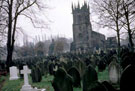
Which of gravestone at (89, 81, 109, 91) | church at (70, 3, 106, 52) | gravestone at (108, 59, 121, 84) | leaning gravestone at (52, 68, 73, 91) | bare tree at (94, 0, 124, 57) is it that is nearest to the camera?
gravestone at (89, 81, 109, 91)

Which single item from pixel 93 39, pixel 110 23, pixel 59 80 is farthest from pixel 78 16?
pixel 59 80

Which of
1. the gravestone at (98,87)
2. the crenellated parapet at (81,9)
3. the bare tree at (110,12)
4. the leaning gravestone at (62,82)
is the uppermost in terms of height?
the crenellated parapet at (81,9)

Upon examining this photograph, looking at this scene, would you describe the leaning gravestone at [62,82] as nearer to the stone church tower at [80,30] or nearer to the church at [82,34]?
the church at [82,34]

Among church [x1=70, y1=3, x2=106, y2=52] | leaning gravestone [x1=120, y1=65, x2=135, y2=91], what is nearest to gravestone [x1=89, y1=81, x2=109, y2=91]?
leaning gravestone [x1=120, y1=65, x2=135, y2=91]

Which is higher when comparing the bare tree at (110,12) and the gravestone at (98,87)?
the bare tree at (110,12)

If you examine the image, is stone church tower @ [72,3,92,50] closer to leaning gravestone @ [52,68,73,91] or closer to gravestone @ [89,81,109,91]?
leaning gravestone @ [52,68,73,91]

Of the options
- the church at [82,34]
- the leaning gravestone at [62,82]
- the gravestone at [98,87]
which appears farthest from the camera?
the church at [82,34]

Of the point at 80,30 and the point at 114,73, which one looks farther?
the point at 80,30

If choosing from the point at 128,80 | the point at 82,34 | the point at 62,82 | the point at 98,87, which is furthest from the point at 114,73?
the point at 82,34

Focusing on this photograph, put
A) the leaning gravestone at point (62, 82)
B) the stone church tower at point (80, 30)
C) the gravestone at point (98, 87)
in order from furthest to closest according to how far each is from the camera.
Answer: the stone church tower at point (80, 30), the leaning gravestone at point (62, 82), the gravestone at point (98, 87)

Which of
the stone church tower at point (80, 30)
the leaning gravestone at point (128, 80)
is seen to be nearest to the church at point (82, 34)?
the stone church tower at point (80, 30)

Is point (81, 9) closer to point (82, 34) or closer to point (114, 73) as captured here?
point (82, 34)

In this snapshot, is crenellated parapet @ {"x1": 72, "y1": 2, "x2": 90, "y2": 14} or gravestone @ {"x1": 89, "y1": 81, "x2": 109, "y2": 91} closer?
gravestone @ {"x1": 89, "y1": 81, "x2": 109, "y2": 91}

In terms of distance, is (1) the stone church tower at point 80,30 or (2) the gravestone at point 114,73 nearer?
(2) the gravestone at point 114,73
